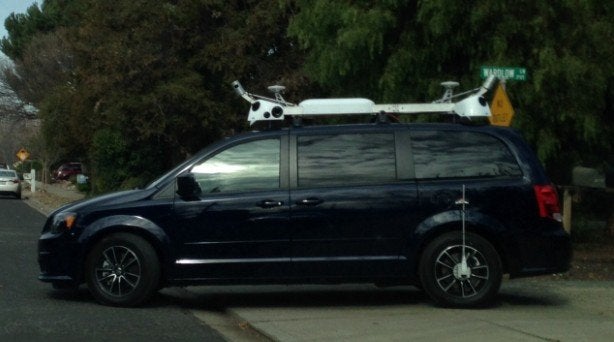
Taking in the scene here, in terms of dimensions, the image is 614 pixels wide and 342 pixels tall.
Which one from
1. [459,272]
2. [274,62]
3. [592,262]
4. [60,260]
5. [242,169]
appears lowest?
[592,262]

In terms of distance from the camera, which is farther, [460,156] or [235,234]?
[460,156]

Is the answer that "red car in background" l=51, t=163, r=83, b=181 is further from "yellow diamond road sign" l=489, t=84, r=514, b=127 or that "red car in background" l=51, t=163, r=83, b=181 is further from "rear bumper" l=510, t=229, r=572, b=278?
"rear bumper" l=510, t=229, r=572, b=278

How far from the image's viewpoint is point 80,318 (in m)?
9.91

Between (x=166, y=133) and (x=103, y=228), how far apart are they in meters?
25.0

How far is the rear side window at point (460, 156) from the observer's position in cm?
1045

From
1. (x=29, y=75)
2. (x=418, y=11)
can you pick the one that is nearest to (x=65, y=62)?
(x=29, y=75)

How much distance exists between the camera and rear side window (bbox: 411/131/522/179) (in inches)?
411

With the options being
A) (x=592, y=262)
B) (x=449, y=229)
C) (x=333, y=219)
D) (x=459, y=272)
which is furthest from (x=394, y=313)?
(x=592, y=262)

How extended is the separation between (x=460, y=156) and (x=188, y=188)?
2.68 metres

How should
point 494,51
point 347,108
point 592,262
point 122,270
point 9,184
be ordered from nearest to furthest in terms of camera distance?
point 122,270
point 347,108
point 592,262
point 494,51
point 9,184

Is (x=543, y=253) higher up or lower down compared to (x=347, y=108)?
lower down

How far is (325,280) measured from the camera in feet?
34.0

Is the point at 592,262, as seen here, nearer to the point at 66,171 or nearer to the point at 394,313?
the point at 394,313

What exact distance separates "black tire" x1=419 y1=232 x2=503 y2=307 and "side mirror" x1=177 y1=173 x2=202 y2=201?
229 centimetres
